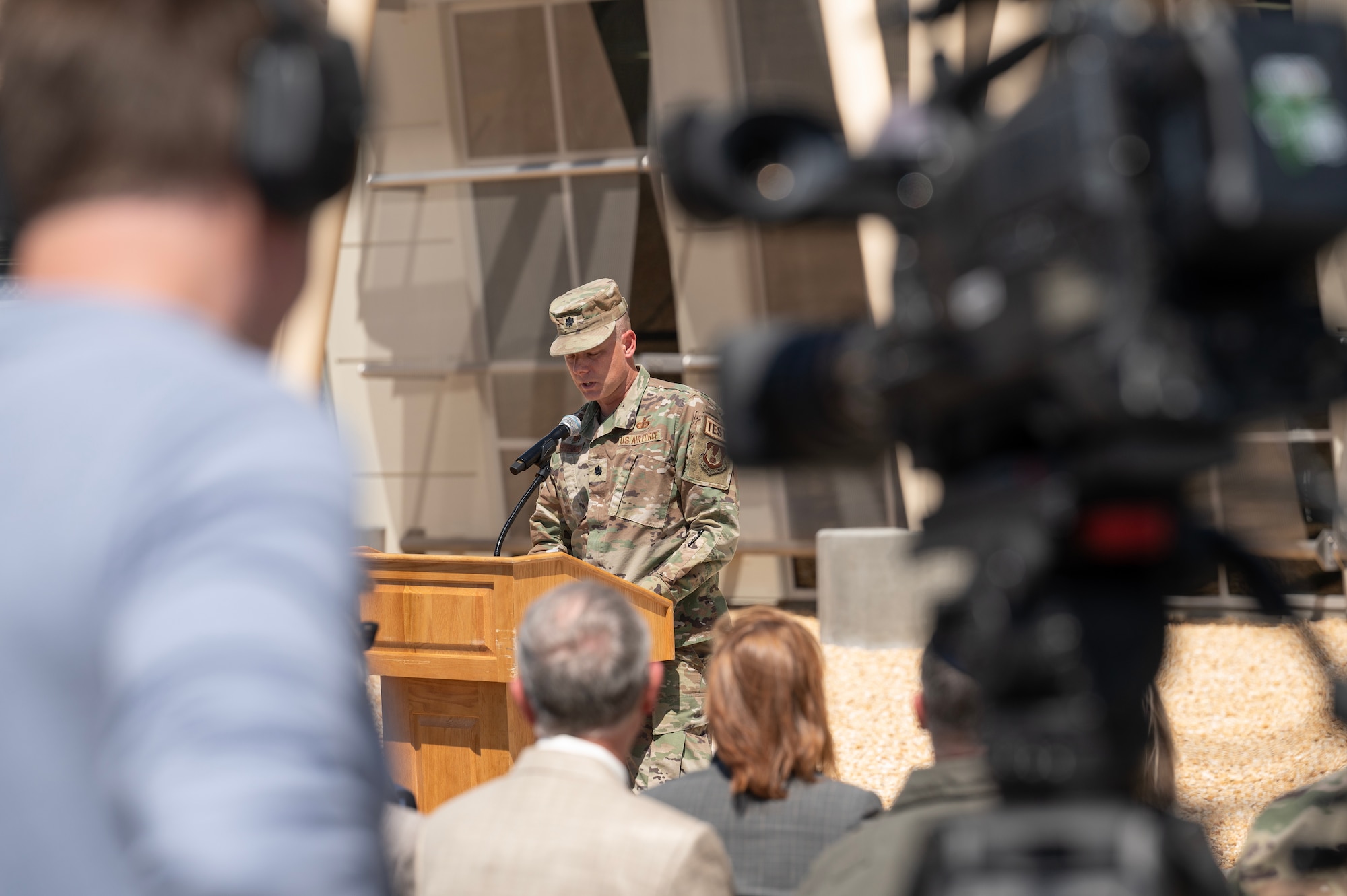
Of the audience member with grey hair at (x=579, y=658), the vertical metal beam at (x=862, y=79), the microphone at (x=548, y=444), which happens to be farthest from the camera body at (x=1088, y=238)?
the vertical metal beam at (x=862, y=79)

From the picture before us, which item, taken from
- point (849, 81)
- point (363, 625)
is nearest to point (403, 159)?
point (849, 81)

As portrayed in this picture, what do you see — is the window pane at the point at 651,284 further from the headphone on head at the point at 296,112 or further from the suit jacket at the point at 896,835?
the headphone on head at the point at 296,112

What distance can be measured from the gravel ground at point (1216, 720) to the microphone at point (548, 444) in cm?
259

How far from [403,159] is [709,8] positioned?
2.79 meters

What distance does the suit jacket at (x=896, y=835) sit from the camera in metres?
2.35

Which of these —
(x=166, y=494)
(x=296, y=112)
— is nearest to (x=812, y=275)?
(x=296, y=112)

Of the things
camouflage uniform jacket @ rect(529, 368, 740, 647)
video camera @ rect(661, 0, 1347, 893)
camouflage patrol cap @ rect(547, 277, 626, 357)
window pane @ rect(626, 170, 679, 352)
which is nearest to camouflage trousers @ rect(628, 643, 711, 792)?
camouflage uniform jacket @ rect(529, 368, 740, 647)

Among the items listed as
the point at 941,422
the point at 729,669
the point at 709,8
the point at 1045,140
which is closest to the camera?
the point at 1045,140

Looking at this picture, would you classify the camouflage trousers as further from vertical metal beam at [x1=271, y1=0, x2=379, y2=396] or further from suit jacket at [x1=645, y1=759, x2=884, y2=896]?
vertical metal beam at [x1=271, y1=0, x2=379, y2=396]

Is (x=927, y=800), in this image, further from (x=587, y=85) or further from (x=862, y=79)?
(x=587, y=85)

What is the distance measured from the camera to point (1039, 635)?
112 centimetres

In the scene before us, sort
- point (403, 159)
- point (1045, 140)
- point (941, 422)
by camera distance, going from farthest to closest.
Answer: point (403, 159), point (941, 422), point (1045, 140)

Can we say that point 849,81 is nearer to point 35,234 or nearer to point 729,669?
point 729,669

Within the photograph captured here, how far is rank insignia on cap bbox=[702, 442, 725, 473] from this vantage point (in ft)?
15.9
